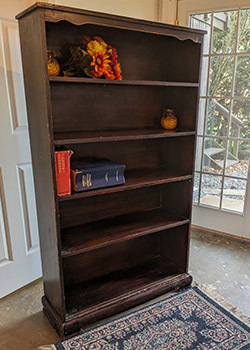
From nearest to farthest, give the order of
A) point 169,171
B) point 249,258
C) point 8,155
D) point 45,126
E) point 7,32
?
point 45,126 → point 7,32 → point 8,155 → point 169,171 → point 249,258

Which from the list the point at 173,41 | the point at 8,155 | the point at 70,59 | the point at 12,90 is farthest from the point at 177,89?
the point at 8,155

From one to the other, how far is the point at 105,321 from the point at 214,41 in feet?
7.56

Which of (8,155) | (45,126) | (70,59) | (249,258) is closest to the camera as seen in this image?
(45,126)

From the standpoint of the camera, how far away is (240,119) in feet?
7.97

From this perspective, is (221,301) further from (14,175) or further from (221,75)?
(221,75)

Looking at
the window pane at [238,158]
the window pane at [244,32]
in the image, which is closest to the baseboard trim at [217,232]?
the window pane at [238,158]

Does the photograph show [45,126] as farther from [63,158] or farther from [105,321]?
[105,321]

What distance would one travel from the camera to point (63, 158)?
54.5 inches

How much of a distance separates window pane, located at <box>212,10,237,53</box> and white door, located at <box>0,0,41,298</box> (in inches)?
59.7

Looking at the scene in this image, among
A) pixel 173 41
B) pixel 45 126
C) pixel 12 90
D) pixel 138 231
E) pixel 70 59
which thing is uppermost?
pixel 173 41

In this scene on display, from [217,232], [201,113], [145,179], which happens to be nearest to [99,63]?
[145,179]

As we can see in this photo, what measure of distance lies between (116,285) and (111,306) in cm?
18

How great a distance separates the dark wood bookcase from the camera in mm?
1410

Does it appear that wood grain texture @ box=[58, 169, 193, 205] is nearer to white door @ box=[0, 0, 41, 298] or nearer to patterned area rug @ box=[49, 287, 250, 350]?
white door @ box=[0, 0, 41, 298]
